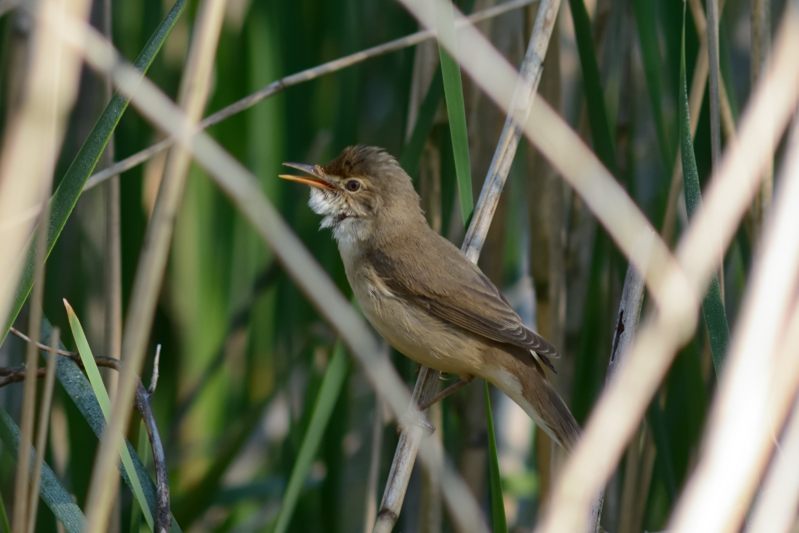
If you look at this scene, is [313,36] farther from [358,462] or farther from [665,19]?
[358,462]

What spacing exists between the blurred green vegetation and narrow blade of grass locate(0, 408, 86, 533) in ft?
2.75

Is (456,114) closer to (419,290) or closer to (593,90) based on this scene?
(593,90)

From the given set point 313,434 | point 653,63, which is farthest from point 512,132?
point 313,434

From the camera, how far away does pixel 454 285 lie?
10.6ft

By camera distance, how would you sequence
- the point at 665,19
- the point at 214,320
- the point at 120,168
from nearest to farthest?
the point at 120,168 < the point at 665,19 < the point at 214,320

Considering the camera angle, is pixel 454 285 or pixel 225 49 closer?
pixel 454 285

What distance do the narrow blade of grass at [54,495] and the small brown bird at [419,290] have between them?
1.23 metres

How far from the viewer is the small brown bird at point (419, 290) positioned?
10.3ft

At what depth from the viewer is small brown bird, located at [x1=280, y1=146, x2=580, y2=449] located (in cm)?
314

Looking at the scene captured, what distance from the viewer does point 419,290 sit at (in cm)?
333

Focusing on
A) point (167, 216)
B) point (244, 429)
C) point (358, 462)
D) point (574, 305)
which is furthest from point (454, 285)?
point (358, 462)

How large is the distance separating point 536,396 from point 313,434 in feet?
2.24

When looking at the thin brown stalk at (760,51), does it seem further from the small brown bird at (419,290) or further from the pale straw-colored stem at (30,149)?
the pale straw-colored stem at (30,149)

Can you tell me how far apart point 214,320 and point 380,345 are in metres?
0.81
